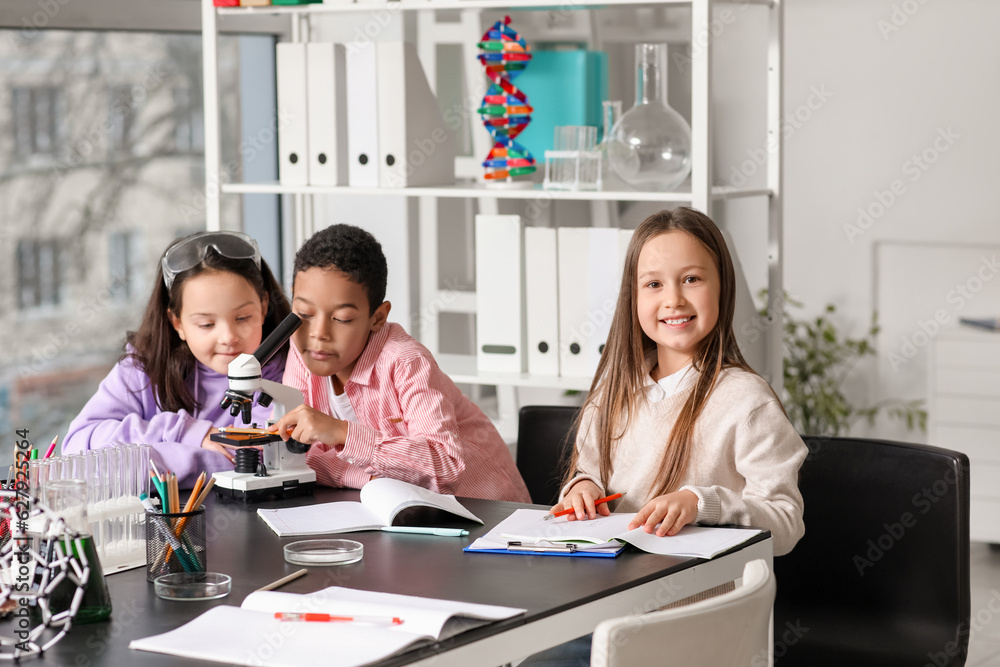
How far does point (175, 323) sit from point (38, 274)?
1.06 m

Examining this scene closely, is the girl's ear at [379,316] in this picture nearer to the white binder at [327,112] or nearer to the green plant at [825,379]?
the white binder at [327,112]

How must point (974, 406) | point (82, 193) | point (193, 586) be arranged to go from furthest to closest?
point (974, 406), point (82, 193), point (193, 586)

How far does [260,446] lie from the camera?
80.1 inches

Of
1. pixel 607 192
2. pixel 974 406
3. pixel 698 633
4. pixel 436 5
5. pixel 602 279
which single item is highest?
pixel 436 5

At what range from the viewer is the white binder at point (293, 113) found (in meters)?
3.19

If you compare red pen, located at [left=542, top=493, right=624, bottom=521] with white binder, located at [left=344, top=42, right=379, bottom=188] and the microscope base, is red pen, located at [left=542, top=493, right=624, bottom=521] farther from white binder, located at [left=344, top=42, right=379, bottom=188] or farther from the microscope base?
white binder, located at [left=344, top=42, right=379, bottom=188]

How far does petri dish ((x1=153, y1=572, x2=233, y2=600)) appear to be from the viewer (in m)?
1.47

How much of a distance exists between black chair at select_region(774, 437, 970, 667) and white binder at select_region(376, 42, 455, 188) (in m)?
1.38

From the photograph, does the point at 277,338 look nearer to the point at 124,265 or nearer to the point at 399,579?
the point at 399,579

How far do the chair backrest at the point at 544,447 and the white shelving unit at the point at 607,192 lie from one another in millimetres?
431

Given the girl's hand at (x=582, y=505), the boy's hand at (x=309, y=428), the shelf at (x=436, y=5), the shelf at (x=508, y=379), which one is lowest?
the girl's hand at (x=582, y=505)

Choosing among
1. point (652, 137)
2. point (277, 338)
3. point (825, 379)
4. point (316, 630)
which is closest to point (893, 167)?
point (825, 379)

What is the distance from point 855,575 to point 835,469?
186mm

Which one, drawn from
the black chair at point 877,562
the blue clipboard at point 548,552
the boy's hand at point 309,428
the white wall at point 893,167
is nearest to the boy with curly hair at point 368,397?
the boy's hand at point 309,428
